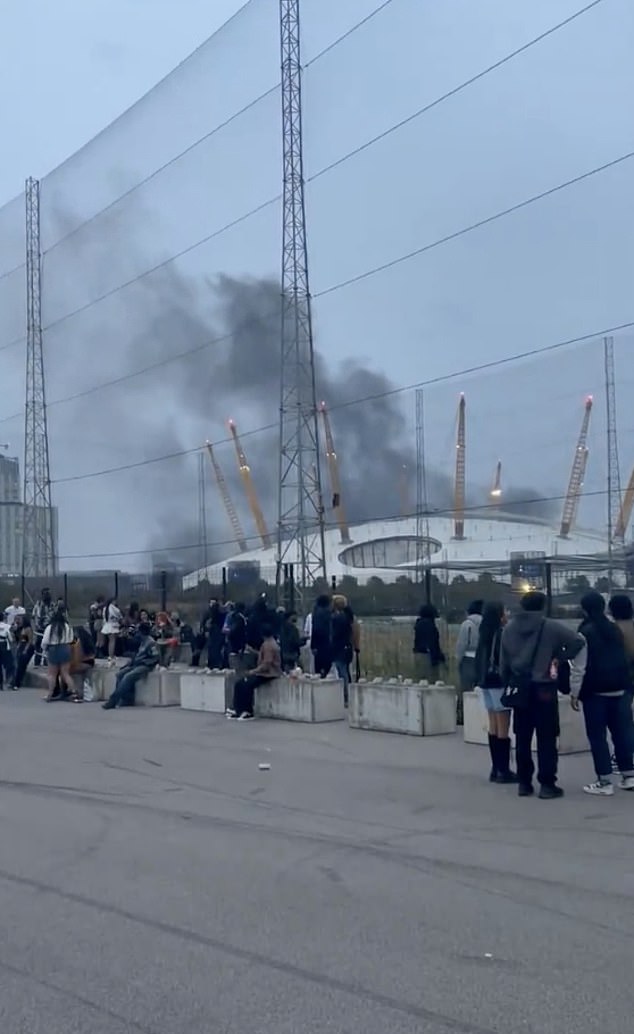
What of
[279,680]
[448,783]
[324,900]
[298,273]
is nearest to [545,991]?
[324,900]

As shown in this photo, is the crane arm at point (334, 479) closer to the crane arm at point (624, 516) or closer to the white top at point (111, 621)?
the white top at point (111, 621)

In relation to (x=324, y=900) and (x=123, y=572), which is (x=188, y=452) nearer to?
(x=123, y=572)

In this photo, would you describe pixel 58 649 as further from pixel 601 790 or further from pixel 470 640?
pixel 601 790

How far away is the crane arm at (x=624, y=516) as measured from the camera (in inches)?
938

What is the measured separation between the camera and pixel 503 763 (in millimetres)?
11312

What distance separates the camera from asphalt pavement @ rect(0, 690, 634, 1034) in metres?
5.48

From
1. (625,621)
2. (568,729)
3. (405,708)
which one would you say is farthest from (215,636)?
(625,621)

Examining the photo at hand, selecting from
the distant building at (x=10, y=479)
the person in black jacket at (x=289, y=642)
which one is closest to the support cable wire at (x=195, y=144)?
the distant building at (x=10, y=479)

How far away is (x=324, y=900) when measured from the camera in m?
7.36

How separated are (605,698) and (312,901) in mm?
3967

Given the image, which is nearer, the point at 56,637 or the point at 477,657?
the point at 477,657

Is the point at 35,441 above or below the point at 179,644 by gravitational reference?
above

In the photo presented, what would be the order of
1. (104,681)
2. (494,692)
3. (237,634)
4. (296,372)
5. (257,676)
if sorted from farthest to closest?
1. (296,372)
2. (104,681)
3. (237,634)
4. (257,676)
5. (494,692)

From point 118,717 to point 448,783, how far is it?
7.75 meters
